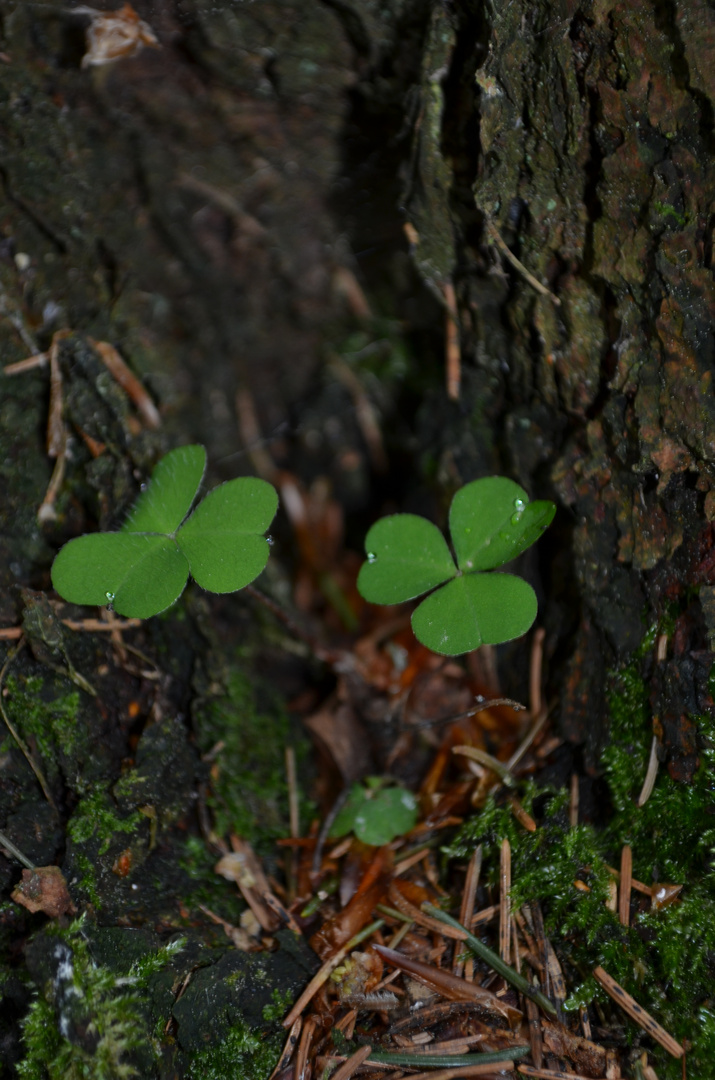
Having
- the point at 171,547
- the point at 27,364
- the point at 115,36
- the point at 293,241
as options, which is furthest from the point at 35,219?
the point at 171,547

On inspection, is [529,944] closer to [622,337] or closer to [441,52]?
[622,337]

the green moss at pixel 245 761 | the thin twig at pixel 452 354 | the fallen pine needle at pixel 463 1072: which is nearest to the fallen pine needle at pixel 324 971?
the fallen pine needle at pixel 463 1072

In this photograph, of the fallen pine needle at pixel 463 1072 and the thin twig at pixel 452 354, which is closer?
the fallen pine needle at pixel 463 1072

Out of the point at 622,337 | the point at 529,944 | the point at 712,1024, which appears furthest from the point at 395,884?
the point at 622,337

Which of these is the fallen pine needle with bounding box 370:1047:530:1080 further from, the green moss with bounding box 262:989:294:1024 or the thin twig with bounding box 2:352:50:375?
the thin twig with bounding box 2:352:50:375

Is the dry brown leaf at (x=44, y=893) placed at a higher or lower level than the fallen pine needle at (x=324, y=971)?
higher

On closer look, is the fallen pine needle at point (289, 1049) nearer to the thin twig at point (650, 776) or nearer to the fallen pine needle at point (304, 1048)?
the fallen pine needle at point (304, 1048)
